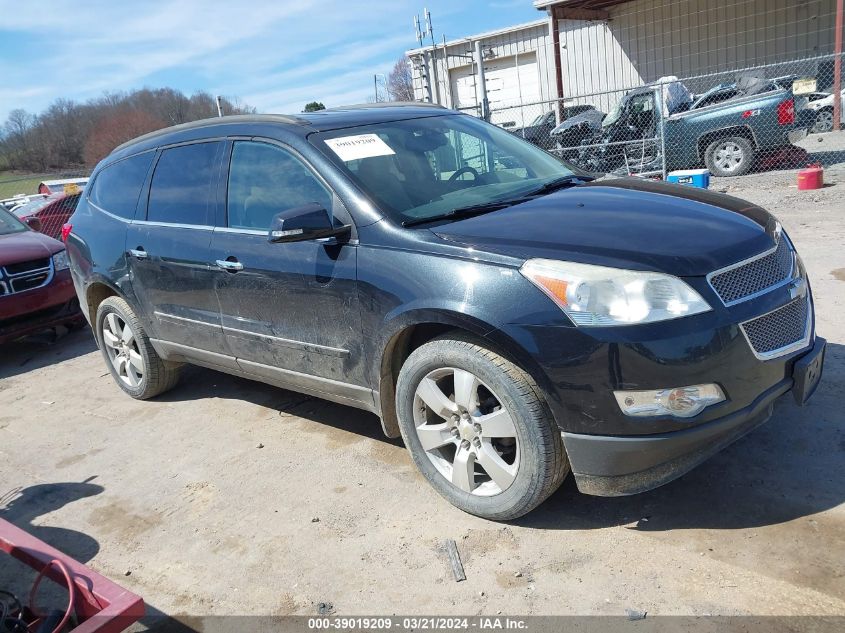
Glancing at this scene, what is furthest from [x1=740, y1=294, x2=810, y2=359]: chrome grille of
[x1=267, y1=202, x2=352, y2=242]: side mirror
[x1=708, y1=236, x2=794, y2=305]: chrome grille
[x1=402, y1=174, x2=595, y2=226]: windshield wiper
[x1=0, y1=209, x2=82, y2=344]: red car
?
[x1=0, y1=209, x2=82, y2=344]: red car

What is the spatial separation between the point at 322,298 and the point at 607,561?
5.75 feet

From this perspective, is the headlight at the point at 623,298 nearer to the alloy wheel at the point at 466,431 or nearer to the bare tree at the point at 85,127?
the alloy wheel at the point at 466,431

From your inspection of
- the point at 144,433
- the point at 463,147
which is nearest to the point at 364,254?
the point at 463,147

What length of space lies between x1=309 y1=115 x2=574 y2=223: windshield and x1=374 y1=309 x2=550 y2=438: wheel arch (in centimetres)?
51

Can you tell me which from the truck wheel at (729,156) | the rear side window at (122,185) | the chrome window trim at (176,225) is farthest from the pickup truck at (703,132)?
the chrome window trim at (176,225)

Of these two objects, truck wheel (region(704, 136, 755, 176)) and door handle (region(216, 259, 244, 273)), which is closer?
door handle (region(216, 259, 244, 273))

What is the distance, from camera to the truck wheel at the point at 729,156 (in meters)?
12.2

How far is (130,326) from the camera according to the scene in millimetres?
5066

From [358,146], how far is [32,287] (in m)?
4.77

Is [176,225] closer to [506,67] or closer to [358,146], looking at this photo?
[358,146]

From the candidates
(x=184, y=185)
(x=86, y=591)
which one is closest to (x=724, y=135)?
(x=184, y=185)

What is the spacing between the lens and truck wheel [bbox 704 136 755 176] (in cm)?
1224

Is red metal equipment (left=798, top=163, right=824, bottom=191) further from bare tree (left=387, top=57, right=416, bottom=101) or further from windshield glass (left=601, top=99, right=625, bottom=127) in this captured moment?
bare tree (left=387, top=57, right=416, bottom=101)

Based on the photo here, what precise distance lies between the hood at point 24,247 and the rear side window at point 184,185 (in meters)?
3.09
